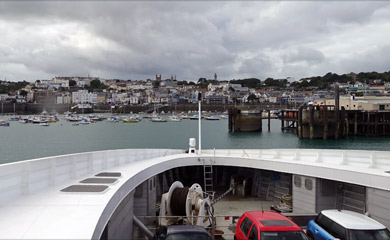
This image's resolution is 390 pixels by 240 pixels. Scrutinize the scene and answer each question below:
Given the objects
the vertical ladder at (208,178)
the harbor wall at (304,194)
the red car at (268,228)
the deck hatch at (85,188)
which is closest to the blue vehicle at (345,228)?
the red car at (268,228)

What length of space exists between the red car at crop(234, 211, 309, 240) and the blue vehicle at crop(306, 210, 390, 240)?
0.96 m

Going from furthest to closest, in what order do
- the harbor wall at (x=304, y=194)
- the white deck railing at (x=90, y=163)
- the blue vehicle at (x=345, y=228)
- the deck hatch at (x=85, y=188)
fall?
the harbor wall at (x=304, y=194) → the deck hatch at (x=85, y=188) → the white deck railing at (x=90, y=163) → the blue vehicle at (x=345, y=228)

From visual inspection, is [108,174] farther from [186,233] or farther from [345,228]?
[345,228]

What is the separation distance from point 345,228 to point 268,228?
1.58m

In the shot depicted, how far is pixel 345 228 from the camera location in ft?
20.7

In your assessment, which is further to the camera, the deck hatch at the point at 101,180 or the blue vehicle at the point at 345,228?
the deck hatch at the point at 101,180

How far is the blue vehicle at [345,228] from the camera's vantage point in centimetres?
614

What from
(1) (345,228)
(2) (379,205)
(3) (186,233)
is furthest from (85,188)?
(2) (379,205)

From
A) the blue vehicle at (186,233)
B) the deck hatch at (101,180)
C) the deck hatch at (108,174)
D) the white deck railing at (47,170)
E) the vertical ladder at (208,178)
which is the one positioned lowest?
the vertical ladder at (208,178)

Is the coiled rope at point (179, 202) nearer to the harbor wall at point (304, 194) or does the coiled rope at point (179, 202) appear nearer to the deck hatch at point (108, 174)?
the deck hatch at point (108, 174)

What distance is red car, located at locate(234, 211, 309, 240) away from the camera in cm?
592

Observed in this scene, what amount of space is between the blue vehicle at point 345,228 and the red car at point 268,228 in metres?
0.96

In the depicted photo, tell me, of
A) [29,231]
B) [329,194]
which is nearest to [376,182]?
[329,194]

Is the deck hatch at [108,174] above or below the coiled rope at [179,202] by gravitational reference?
above
